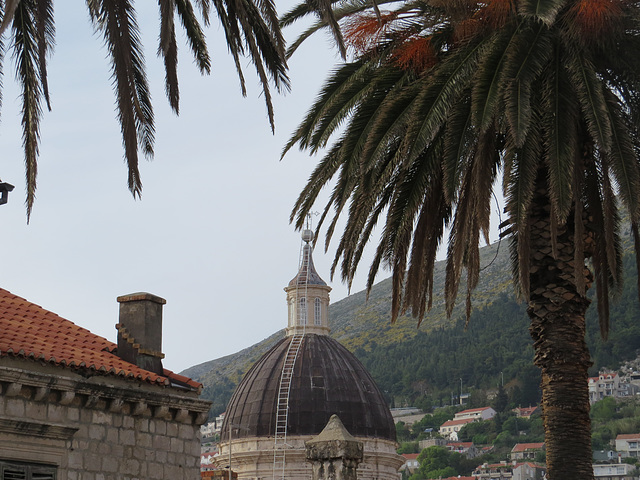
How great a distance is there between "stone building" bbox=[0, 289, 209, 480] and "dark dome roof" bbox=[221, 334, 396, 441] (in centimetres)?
3337

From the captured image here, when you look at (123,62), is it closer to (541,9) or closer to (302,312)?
(541,9)

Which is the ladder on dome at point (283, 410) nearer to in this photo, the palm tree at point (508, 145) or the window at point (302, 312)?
the window at point (302, 312)

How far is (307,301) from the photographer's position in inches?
2322

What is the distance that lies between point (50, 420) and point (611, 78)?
877cm

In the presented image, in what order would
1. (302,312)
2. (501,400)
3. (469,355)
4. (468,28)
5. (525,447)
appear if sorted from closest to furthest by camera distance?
(468,28) → (302,312) → (525,447) → (501,400) → (469,355)

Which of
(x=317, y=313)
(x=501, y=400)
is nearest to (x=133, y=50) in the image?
(x=317, y=313)

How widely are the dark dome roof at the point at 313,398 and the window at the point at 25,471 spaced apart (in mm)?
35980

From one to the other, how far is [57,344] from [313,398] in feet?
117

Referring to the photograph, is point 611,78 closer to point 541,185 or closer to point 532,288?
point 541,185

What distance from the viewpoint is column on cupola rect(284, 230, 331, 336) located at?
5699cm

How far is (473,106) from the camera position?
1432cm

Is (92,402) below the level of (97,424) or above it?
above

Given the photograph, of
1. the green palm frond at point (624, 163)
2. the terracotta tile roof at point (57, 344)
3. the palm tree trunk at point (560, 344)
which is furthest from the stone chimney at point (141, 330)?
the green palm frond at point (624, 163)

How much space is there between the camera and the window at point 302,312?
188ft
